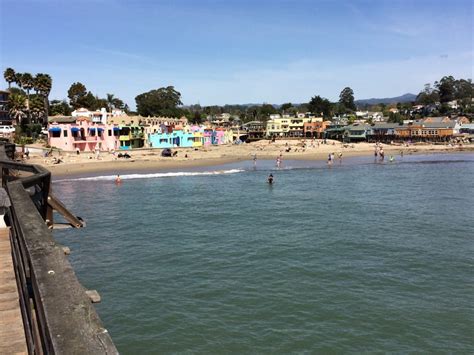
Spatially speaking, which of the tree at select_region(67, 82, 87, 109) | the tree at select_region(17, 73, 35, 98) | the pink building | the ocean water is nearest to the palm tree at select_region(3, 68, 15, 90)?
the tree at select_region(17, 73, 35, 98)

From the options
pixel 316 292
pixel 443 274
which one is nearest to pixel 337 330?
pixel 316 292

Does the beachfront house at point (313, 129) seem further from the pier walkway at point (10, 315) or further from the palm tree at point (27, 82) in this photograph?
the pier walkway at point (10, 315)

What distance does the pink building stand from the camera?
76375 mm

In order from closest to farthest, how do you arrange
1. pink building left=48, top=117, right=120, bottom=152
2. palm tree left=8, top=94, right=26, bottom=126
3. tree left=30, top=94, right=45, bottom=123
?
pink building left=48, top=117, right=120, bottom=152
palm tree left=8, top=94, right=26, bottom=126
tree left=30, top=94, right=45, bottom=123

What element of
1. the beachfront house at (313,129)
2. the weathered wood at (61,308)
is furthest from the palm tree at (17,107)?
the weathered wood at (61,308)

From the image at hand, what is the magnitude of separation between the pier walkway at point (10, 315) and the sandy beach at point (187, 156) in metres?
56.1

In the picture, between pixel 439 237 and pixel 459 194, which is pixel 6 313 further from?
pixel 459 194

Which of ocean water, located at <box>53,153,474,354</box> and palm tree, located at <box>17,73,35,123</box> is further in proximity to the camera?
palm tree, located at <box>17,73,35,123</box>

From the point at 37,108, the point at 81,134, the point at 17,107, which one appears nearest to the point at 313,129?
the point at 81,134

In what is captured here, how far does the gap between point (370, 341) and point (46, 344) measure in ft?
41.7

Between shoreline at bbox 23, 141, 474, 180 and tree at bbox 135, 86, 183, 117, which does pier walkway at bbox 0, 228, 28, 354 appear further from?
tree at bbox 135, 86, 183, 117

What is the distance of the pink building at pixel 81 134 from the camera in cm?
7638

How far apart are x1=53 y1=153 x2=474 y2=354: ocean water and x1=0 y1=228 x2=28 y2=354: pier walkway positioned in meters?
6.74

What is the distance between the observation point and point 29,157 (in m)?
65.8
